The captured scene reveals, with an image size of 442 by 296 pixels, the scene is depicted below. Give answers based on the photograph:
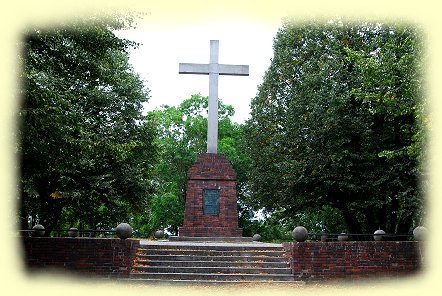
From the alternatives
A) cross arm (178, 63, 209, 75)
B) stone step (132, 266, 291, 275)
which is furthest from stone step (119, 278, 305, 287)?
cross arm (178, 63, 209, 75)

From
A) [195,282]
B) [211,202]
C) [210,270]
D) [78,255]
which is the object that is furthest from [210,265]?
[211,202]

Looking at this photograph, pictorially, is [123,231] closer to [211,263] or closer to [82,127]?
[211,263]

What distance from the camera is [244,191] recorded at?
3450 cm

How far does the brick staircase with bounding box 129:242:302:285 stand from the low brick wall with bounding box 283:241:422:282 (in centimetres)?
56

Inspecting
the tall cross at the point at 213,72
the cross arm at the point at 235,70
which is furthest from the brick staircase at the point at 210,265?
the cross arm at the point at 235,70

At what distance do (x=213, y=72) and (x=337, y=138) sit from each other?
5605 millimetres

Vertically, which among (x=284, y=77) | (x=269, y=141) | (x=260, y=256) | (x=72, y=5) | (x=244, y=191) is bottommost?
(x=260, y=256)

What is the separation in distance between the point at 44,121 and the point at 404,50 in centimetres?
1210

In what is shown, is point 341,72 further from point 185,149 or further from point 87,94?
point 185,149

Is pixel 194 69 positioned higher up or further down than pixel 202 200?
higher up

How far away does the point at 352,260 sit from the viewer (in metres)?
11.7

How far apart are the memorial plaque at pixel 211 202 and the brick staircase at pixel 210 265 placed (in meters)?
4.95

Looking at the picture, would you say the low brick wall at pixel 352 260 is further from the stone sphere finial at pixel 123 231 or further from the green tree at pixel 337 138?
the green tree at pixel 337 138

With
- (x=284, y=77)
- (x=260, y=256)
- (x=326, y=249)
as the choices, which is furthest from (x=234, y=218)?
(x=284, y=77)
